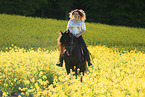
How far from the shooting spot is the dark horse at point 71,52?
7.71m

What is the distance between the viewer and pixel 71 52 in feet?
25.8

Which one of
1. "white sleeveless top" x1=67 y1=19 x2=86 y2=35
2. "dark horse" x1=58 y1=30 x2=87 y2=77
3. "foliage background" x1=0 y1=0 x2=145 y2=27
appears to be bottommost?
"dark horse" x1=58 y1=30 x2=87 y2=77

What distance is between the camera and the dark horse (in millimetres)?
7715

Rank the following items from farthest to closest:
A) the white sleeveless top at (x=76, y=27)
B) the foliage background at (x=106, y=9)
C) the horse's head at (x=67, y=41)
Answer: the foliage background at (x=106, y=9) → the white sleeveless top at (x=76, y=27) → the horse's head at (x=67, y=41)

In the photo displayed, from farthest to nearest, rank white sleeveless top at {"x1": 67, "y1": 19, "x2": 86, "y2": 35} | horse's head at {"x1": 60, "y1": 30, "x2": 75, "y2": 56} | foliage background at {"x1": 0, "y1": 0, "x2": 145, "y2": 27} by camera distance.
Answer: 1. foliage background at {"x1": 0, "y1": 0, "x2": 145, "y2": 27}
2. white sleeveless top at {"x1": 67, "y1": 19, "x2": 86, "y2": 35}
3. horse's head at {"x1": 60, "y1": 30, "x2": 75, "y2": 56}

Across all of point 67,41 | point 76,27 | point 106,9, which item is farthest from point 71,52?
point 106,9

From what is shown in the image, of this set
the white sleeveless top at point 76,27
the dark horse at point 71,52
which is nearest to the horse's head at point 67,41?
the dark horse at point 71,52

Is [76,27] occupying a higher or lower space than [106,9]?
A: lower

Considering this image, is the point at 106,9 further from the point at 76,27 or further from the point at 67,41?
the point at 67,41

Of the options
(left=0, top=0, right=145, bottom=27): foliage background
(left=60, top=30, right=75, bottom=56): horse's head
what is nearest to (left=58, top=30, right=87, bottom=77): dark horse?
(left=60, top=30, right=75, bottom=56): horse's head

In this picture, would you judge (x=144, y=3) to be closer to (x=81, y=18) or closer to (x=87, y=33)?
(x=87, y=33)

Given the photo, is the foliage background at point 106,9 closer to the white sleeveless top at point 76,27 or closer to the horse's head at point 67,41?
the white sleeveless top at point 76,27

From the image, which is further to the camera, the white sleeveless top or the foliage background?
the foliage background

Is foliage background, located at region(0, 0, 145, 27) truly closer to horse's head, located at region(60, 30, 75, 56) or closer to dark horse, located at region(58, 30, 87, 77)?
dark horse, located at region(58, 30, 87, 77)
